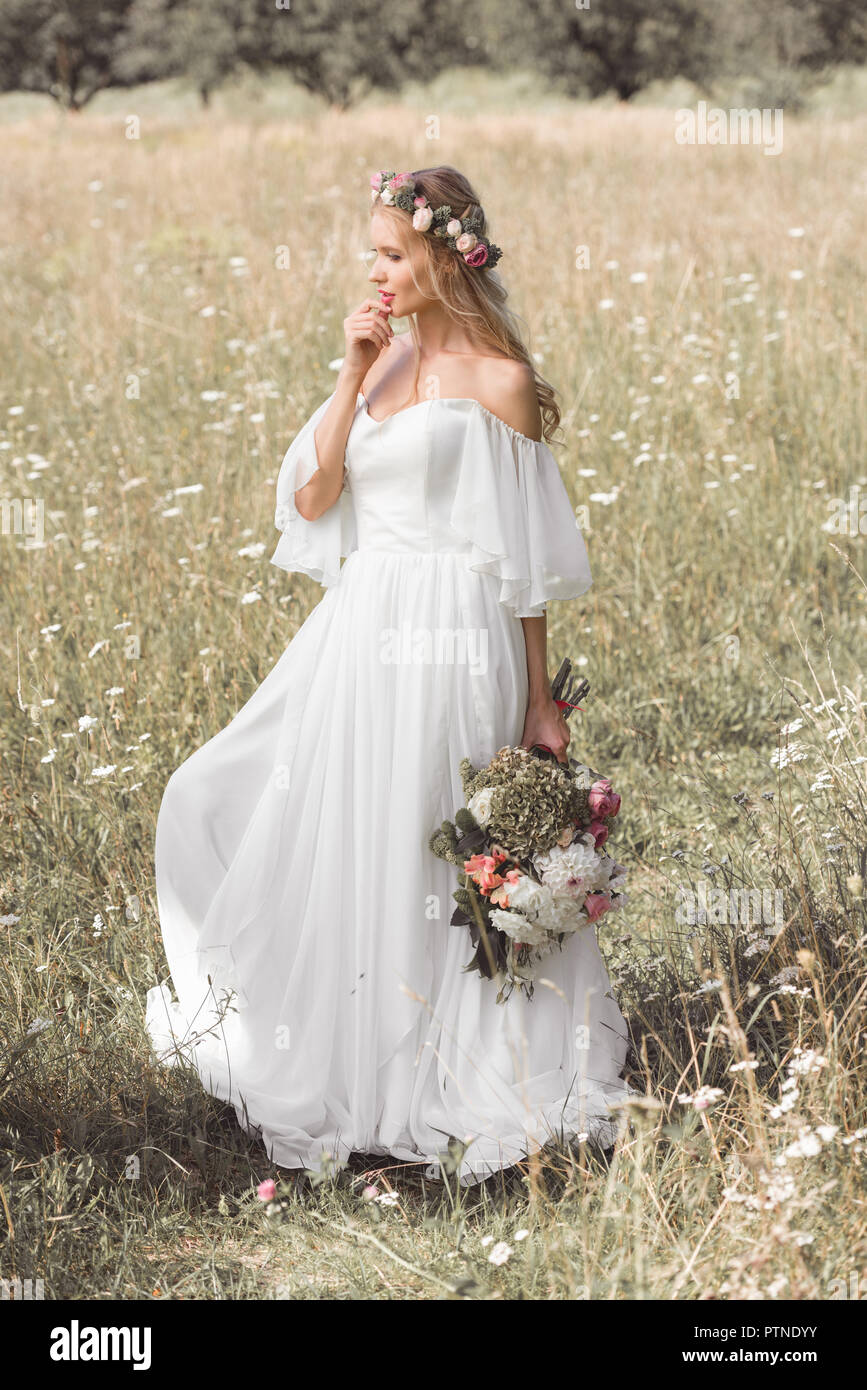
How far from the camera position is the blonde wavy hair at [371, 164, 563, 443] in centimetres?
261

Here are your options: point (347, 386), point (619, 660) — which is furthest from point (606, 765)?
point (347, 386)

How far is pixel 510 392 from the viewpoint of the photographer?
8.58ft

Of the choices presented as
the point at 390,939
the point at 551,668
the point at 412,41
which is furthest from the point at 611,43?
the point at 390,939

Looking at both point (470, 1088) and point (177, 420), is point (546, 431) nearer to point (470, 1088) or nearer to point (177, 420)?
point (470, 1088)

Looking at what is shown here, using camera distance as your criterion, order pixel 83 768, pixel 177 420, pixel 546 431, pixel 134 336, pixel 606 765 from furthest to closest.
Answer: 1. pixel 134 336
2. pixel 177 420
3. pixel 606 765
4. pixel 83 768
5. pixel 546 431

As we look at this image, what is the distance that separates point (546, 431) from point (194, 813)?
47.3 inches

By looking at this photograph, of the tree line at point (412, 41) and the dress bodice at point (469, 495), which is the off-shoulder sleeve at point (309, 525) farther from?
the tree line at point (412, 41)

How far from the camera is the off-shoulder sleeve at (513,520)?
258cm

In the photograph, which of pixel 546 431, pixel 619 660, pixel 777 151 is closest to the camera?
pixel 546 431

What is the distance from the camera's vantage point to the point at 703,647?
4.82m

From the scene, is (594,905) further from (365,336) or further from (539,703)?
(365,336)

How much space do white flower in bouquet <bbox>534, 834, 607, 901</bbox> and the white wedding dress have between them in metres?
0.28

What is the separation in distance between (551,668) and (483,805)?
208 centimetres

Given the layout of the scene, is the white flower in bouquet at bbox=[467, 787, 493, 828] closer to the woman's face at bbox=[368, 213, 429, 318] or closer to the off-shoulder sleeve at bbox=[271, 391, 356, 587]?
the off-shoulder sleeve at bbox=[271, 391, 356, 587]
